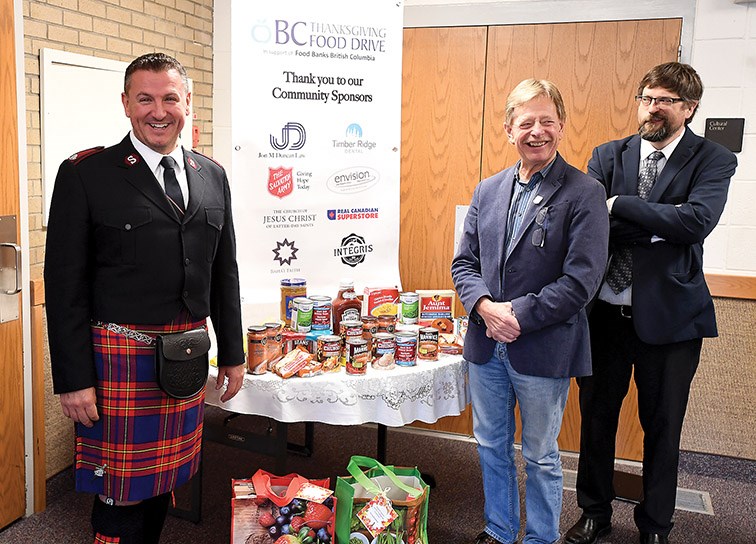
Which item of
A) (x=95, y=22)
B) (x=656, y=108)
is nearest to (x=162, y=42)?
(x=95, y=22)

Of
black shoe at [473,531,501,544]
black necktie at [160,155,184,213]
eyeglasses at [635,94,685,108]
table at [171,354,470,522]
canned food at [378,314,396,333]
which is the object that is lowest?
black shoe at [473,531,501,544]

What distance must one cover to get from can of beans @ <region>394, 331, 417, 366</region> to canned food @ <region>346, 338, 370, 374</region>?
0.13 meters

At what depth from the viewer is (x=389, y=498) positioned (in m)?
2.43

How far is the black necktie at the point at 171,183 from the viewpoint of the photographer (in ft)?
6.59

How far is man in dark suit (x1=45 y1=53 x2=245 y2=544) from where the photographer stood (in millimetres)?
1896

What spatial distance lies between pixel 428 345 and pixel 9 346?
1.59 metres

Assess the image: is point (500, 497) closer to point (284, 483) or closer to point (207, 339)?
point (284, 483)

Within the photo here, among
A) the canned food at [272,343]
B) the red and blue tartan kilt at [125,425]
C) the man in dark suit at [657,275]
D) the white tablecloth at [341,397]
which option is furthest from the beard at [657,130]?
the red and blue tartan kilt at [125,425]

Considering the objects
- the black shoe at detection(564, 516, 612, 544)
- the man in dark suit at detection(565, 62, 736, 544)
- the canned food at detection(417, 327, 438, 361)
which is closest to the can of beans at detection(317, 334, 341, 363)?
the canned food at detection(417, 327, 438, 361)

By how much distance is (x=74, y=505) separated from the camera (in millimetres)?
2967

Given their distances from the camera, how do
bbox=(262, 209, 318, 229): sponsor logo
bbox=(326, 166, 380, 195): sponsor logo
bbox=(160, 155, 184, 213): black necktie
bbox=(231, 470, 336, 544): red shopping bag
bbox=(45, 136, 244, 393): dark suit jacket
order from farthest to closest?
1. bbox=(326, 166, 380, 195): sponsor logo
2. bbox=(262, 209, 318, 229): sponsor logo
3. bbox=(231, 470, 336, 544): red shopping bag
4. bbox=(160, 155, 184, 213): black necktie
5. bbox=(45, 136, 244, 393): dark suit jacket

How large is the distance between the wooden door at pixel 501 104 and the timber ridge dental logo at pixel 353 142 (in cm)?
91

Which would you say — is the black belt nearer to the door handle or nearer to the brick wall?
the door handle

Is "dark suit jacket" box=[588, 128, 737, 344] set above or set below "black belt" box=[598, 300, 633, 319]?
above
